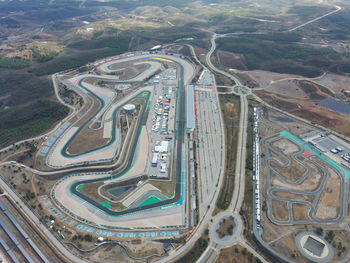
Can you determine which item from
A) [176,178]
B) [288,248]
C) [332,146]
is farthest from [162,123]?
[332,146]

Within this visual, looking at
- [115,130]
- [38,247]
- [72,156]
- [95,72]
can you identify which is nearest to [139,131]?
[115,130]

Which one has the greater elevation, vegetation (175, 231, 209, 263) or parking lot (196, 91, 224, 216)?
parking lot (196, 91, 224, 216)

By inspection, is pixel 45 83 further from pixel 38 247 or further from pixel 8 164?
pixel 38 247

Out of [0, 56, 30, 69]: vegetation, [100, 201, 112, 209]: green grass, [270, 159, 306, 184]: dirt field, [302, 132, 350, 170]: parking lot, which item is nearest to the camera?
[100, 201, 112, 209]: green grass

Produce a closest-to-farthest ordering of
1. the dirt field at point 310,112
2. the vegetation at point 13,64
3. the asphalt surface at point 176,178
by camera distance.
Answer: the asphalt surface at point 176,178, the dirt field at point 310,112, the vegetation at point 13,64

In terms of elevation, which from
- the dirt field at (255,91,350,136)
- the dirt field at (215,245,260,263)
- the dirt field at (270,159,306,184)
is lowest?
the dirt field at (215,245,260,263)

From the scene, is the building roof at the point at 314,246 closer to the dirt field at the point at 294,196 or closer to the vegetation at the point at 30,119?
the dirt field at the point at 294,196

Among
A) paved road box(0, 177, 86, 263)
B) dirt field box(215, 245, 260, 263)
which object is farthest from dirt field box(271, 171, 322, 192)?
paved road box(0, 177, 86, 263)

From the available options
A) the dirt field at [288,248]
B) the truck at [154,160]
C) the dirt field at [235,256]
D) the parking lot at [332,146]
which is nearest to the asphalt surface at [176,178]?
the truck at [154,160]

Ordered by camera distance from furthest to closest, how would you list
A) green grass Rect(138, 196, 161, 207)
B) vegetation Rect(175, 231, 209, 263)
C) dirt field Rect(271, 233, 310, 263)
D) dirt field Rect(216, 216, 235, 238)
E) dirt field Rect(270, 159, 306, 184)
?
dirt field Rect(270, 159, 306, 184)
green grass Rect(138, 196, 161, 207)
dirt field Rect(216, 216, 235, 238)
dirt field Rect(271, 233, 310, 263)
vegetation Rect(175, 231, 209, 263)

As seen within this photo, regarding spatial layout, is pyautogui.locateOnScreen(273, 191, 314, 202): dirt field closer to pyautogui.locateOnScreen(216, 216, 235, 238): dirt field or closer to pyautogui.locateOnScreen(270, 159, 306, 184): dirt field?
pyautogui.locateOnScreen(270, 159, 306, 184): dirt field

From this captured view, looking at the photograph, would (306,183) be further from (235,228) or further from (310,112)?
(310,112)
